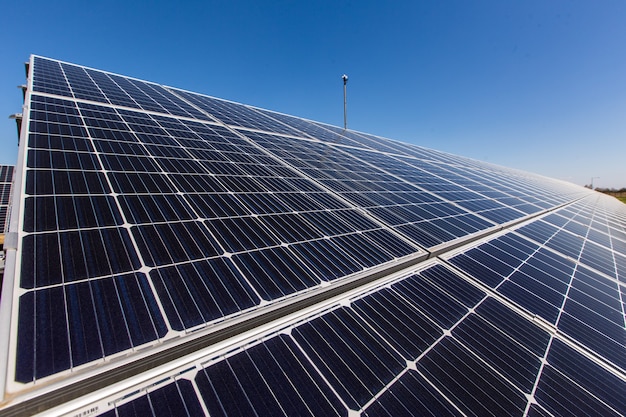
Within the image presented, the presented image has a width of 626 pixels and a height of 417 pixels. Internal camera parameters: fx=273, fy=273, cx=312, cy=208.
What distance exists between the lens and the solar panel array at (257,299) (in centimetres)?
262

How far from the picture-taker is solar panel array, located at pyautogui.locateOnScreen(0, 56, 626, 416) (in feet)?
8.61

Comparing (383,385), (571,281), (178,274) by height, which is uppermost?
(178,274)

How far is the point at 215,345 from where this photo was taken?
10.0 ft

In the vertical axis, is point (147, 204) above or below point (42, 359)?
above

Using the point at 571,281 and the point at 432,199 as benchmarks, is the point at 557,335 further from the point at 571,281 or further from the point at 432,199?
the point at 432,199

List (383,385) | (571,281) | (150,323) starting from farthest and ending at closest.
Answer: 1. (571,281)
2. (383,385)
3. (150,323)

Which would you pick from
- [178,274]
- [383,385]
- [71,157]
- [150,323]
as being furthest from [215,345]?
[71,157]

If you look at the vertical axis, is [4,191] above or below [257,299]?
above

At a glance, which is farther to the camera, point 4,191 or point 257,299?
point 4,191

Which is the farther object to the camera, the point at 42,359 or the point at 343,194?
the point at 343,194

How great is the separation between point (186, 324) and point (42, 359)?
3.76 ft

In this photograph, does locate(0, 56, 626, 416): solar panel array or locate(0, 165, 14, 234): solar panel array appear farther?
locate(0, 165, 14, 234): solar panel array

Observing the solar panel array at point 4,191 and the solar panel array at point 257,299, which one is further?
the solar panel array at point 4,191

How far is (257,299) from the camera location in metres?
3.70
